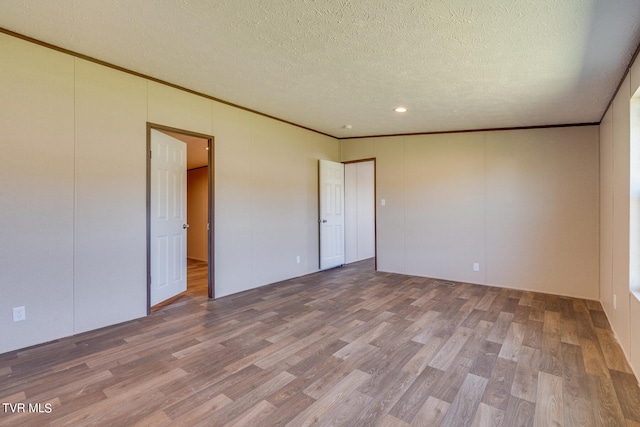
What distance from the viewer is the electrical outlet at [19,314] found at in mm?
2480

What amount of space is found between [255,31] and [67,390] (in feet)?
9.09

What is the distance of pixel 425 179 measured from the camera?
526 centimetres

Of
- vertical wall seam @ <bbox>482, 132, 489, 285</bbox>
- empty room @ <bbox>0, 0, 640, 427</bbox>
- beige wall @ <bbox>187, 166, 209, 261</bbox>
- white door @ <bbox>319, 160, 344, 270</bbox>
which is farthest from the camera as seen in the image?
beige wall @ <bbox>187, 166, 209, 261</bbox>

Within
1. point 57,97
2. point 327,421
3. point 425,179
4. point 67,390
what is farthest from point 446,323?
point 57,97

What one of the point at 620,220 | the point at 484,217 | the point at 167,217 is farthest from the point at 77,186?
the point at 484,217

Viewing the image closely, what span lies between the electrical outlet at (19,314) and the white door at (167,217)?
110 cm

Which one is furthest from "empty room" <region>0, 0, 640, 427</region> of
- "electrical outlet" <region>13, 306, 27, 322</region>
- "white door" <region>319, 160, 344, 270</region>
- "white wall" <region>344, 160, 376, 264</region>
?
"white wall" <region>344, 160, 376, 264</region>

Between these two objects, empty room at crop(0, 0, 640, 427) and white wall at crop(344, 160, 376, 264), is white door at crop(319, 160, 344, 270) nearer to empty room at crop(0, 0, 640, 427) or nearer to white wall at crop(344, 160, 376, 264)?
white wall at crop(344, 160, 376, 264)

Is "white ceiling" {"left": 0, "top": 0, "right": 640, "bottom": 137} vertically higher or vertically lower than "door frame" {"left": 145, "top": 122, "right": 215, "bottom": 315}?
higher

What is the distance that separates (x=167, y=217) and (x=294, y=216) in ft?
6.47

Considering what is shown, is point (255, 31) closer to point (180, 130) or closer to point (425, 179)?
point (180, 130)

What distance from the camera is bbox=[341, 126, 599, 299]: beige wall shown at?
4184 millimetres

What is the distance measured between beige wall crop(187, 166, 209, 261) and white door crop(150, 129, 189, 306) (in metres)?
2.93

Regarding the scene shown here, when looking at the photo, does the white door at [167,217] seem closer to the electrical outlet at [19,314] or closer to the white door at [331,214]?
the electrical outlet at [19,314]
